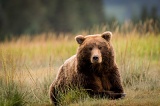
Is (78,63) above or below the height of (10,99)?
above

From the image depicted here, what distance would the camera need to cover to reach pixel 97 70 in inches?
361

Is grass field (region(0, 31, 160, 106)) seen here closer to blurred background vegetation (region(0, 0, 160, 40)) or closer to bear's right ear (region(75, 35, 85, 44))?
bear's right ear (region(75, 35, 85, 44))

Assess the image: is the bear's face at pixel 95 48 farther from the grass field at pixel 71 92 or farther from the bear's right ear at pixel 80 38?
the grass field at pixel 71 92

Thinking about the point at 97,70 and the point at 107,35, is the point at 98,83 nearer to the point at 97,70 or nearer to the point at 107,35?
the point at 97,70

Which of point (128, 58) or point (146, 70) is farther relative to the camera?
point (128, 58)

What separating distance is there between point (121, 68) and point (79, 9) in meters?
40.3

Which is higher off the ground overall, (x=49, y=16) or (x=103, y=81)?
(x=49, y=16)

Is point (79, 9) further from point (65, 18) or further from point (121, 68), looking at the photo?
point (121, 68)

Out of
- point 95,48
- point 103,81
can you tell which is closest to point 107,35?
point 95,48

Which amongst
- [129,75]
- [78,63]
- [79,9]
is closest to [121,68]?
[129,75]

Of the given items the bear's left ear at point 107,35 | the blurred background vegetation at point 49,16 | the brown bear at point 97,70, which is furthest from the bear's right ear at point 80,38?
the blurred background vegetation at point 49,16

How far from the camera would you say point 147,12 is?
45.1m

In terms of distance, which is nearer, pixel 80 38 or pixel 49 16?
pixel 80 38

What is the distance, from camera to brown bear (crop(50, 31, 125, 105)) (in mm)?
9055
